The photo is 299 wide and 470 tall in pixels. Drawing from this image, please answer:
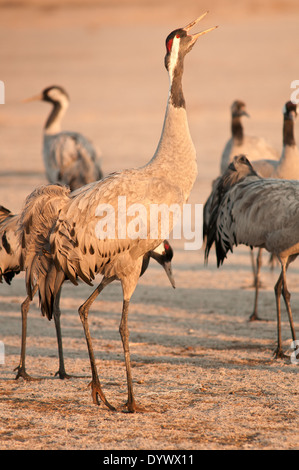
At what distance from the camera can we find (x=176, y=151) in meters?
5.48

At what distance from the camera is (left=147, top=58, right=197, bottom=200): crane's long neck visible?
214 inches

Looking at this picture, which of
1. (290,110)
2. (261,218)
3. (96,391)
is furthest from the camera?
(290,110)

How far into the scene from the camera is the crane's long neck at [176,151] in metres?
5.43

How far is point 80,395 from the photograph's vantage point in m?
5.57

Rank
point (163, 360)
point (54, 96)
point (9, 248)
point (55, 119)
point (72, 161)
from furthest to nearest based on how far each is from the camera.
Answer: point (54, 96)
point (55, 119)
point (72, 161)
point (163, 360)
point (9, 248)

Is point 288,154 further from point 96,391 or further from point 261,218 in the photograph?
point 96,391

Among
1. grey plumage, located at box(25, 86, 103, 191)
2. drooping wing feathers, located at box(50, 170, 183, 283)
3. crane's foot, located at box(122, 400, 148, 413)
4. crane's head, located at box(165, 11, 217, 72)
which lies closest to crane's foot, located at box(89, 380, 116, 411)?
crane's foot, located at box(122, 400, 148, 413)

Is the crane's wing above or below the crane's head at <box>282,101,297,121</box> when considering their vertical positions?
below

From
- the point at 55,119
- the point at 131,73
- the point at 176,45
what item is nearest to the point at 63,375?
the point at 176,45

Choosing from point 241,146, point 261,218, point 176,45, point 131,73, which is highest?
point 131,73

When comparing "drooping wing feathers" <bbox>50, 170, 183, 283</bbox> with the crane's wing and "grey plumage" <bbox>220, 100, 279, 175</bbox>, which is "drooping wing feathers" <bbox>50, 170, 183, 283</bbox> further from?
"grey plumage" <bbox>220, 100, 279, 175</bbox>

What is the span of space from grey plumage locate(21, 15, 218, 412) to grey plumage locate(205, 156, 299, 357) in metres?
1.63

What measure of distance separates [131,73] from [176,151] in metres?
42.9

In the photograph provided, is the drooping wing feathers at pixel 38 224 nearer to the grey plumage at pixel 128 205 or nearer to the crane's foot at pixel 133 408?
the grey plumage at pixel 128 205
